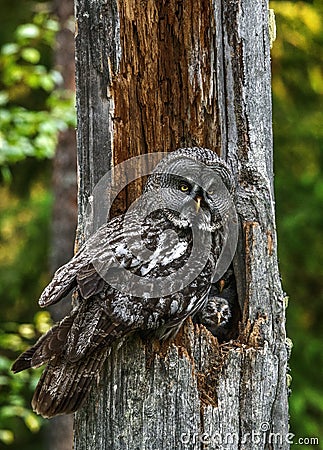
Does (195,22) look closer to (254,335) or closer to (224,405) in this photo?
(254,335)

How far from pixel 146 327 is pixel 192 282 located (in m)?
0.27

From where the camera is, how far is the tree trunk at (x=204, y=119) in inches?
122

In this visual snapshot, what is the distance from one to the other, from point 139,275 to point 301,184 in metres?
4.98

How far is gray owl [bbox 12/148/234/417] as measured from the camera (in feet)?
9.52

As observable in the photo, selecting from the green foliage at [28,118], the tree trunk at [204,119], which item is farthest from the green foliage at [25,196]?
the tree trunk at [204,119]

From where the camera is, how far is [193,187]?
10.4 ft

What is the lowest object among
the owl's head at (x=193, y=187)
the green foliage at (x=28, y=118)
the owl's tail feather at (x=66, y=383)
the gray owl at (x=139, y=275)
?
the owl's tail feather at (x=66, y=383)

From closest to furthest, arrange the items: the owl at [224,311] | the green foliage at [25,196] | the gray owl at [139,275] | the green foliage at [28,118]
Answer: the gray owl at [139,275] < the owl at [224,311] < the green foliage at [28,118] < the green foliage at [25,196]

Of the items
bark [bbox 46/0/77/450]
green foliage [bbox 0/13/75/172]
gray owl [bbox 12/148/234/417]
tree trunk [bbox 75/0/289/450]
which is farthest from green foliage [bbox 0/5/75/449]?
gray owl [bbox 12/148/234/417]

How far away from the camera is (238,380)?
3057mm

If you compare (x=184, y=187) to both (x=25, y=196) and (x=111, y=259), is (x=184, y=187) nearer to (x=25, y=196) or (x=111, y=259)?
(x=111, y=259)

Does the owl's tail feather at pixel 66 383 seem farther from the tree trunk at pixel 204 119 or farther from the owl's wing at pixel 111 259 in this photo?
the owl's wing at pixel 111 259

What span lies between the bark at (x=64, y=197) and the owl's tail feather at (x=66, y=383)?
4325mm

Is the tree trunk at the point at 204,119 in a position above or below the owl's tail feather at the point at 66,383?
above
